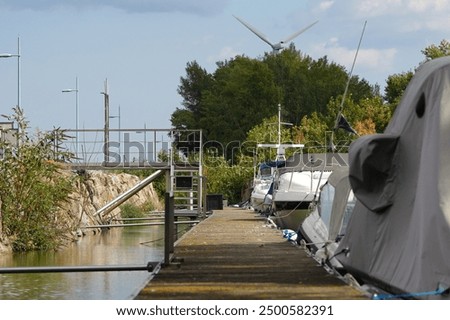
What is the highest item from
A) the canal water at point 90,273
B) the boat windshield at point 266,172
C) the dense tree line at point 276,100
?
the dense tree line at point 276,100

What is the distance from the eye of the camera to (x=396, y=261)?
13.3 m

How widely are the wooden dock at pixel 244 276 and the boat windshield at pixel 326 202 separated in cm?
94

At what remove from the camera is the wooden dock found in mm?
13367

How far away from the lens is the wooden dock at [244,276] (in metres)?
13.4

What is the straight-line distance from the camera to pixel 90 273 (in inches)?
1109

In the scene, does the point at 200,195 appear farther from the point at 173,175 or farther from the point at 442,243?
the point at 442,243

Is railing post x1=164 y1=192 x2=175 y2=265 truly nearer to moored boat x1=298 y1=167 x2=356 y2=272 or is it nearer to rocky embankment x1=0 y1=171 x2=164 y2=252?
moored boat x1=298 y1=167 x2=356 y2=272

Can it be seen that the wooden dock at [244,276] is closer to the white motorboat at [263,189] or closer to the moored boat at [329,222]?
the moored boat at [329,222]

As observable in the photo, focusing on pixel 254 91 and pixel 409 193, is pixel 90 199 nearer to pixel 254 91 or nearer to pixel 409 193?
pixel 409 193

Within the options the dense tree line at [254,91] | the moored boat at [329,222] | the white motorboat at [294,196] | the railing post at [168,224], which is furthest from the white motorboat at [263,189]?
the dense tree line at [254,91]

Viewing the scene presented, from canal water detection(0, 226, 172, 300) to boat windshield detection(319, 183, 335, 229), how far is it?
142 inches

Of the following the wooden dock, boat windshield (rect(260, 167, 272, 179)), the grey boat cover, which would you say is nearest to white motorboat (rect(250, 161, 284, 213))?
boat windshield (rect(260, 167, 272, 179))
